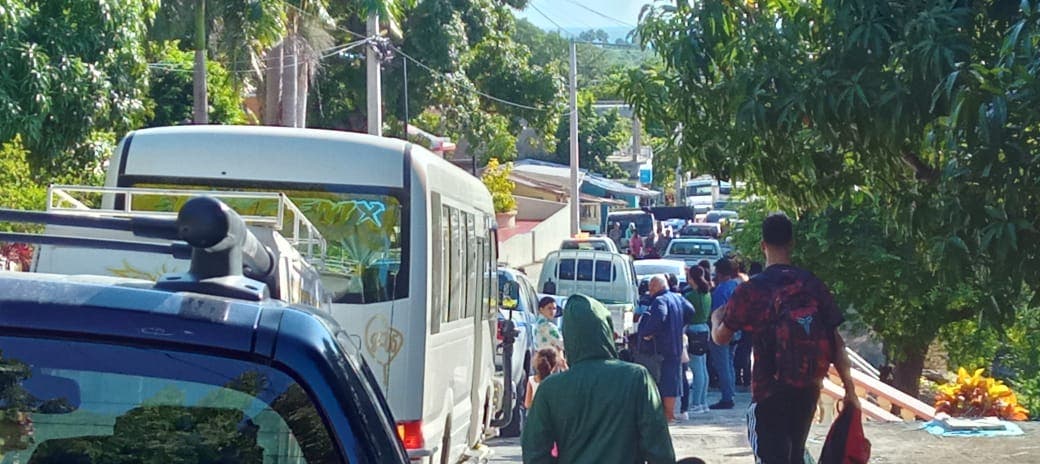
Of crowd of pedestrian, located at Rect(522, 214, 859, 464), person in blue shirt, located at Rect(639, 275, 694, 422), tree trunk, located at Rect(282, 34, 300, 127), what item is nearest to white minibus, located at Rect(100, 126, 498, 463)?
crowd of pedestrian, located at Rect(522, 214, 859, 464)

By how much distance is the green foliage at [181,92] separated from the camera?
25344 mm

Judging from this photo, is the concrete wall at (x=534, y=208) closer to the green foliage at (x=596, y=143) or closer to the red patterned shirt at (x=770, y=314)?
the green foliage at (x=596, y=143)

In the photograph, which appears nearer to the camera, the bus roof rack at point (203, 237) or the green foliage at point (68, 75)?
the bus roof rack at point (203, 237)

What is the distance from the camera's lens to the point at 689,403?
50.8ft

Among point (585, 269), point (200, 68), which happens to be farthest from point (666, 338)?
point (585, 269)

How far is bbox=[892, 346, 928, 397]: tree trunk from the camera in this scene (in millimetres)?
17031

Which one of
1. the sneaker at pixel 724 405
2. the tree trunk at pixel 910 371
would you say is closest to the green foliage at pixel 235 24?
the sneaker at pixel 724 405

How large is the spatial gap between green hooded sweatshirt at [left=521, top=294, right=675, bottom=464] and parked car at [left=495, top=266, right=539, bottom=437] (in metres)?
7.64

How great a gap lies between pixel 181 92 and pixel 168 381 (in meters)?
24.7

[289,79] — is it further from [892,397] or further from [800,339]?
[800,339]

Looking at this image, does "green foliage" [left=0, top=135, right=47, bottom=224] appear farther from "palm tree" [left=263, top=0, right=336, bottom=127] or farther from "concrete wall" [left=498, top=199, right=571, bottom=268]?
"concrete wall" [left=498, top=199, right=571, bottom=268]

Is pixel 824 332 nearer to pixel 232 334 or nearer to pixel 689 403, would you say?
pixel 232 334

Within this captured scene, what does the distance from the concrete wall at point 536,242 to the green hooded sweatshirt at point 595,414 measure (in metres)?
28.9

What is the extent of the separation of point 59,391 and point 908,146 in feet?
17.9
